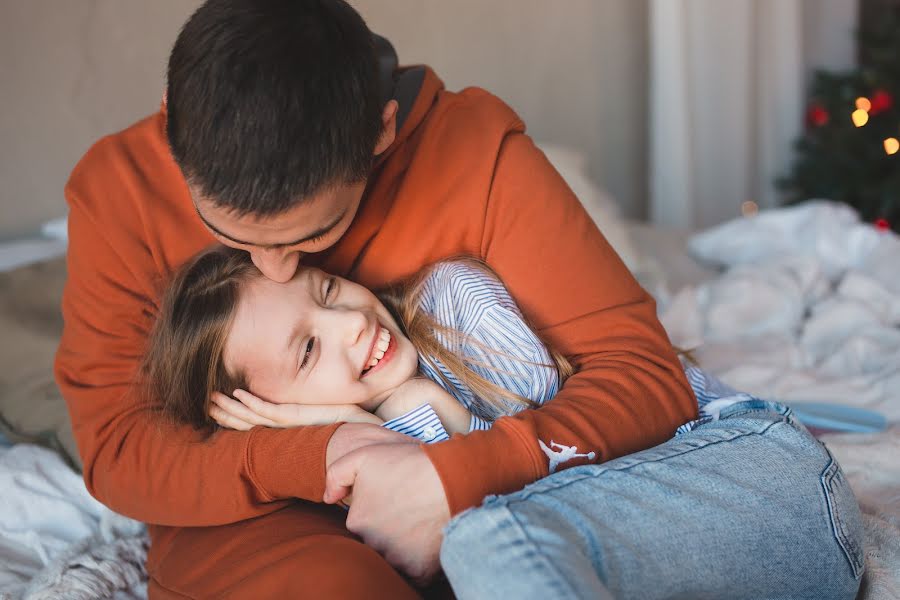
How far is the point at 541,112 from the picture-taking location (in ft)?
10.2

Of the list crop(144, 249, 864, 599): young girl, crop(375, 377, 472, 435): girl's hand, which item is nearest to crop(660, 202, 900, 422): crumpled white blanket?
crop(144, 249, 864, 599): young girl

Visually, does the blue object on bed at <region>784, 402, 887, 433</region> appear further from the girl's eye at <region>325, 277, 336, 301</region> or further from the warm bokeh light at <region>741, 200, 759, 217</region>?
the warm bokeh light at <region>741, 200, 759, 217</region>

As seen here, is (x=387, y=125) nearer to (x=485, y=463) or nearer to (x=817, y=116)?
(x=485, y=463)

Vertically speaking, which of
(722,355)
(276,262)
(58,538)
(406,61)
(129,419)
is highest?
(406,61)

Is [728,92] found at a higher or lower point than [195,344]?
higher

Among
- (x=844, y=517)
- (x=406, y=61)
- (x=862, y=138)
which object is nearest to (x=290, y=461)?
(x=844, y=517)

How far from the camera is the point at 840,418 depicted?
1580 mm

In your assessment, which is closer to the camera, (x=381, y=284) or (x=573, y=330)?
(x=573, y=330)

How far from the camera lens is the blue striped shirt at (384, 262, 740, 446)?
120 cm

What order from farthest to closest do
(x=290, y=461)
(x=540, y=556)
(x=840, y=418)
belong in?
(x=840, y=418)
(x=290, y=461)
(x=540, y=556)

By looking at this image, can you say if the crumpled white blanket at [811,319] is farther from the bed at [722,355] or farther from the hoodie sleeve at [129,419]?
the hoodie sleeve at [129,419]

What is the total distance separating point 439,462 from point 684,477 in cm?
26

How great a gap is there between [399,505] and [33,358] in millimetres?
964

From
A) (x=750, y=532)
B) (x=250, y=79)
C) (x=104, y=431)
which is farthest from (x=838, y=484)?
(x=104, y=431)
